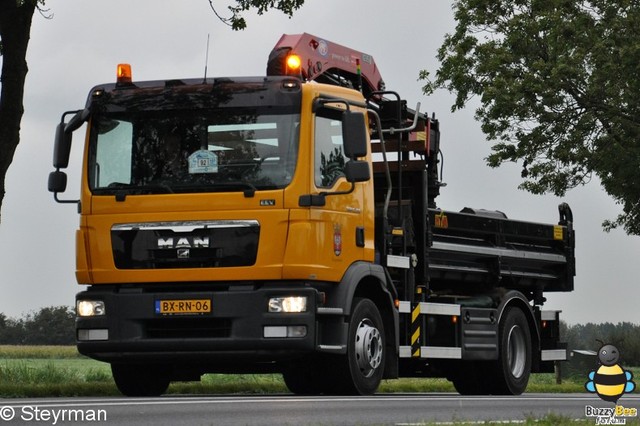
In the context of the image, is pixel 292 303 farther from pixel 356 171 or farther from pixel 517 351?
pixel 517 351

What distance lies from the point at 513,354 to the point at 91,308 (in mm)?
6634

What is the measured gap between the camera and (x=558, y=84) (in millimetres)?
37344

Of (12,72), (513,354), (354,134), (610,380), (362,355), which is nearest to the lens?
(610,380)

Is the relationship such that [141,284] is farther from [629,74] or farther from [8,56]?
[629,74]

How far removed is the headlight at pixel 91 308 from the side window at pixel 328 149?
2.64 metres

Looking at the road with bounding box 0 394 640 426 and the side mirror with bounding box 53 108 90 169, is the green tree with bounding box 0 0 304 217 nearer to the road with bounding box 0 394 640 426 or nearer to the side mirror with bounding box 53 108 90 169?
the side mirror with bounding box 53 108 90 169

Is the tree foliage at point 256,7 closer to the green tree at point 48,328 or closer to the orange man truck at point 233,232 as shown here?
the orange man truck at point 233,232

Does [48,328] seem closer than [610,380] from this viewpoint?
No

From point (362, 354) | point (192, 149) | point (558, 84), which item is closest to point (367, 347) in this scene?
point (362, 354)

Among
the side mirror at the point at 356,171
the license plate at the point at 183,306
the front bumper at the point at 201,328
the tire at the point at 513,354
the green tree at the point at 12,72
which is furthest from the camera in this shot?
the green tree at the point at 12,72

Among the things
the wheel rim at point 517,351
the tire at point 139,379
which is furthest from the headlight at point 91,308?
the wheel rim at point 517,351

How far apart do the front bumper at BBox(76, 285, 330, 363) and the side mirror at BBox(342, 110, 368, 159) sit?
4.86 feet

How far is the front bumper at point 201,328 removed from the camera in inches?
590

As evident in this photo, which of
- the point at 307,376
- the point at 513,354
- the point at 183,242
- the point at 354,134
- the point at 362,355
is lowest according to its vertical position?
the point at 307,376
